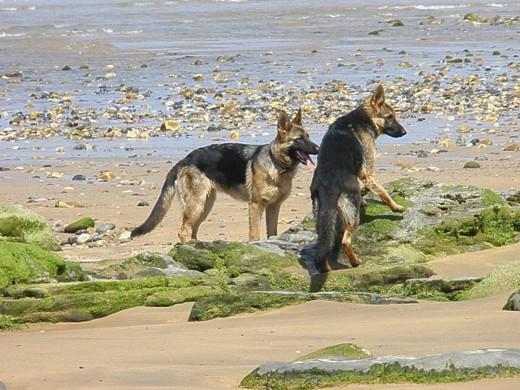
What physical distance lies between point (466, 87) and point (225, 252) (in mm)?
15759

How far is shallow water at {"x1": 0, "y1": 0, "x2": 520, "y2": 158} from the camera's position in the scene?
72.6 feet

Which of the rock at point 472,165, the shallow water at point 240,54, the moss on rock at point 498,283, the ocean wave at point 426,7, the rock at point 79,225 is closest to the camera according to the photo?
the moss on rock at point 498,283

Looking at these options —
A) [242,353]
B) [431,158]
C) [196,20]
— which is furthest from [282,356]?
[196,20]

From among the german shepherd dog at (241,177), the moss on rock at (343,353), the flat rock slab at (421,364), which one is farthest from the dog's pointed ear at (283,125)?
the flat rock slab at (421,364)

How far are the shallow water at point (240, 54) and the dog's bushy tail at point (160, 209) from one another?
541 cm

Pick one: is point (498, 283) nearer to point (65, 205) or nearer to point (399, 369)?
point (399, 369)

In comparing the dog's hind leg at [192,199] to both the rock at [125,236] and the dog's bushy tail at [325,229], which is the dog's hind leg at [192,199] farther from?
the dog's bushy tail at [325,229]

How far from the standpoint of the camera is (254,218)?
11875 mm

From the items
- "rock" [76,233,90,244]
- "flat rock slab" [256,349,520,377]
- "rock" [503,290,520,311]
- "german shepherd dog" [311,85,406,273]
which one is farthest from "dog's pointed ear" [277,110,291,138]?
"flat rock slab" [256,349,520,377]

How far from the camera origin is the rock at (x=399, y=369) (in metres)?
5.26

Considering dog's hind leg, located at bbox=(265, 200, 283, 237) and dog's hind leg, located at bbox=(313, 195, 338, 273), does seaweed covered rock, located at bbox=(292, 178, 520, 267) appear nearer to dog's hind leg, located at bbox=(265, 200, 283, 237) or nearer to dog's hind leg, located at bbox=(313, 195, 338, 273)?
dog's hind leg, located at bbox=(313, 195, 338, 273)

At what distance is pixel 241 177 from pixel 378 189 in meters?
2.27

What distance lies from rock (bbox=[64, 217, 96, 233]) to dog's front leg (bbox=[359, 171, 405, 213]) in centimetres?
397

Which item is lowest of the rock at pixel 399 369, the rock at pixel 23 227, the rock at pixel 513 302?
the rock at pixel 23 227
